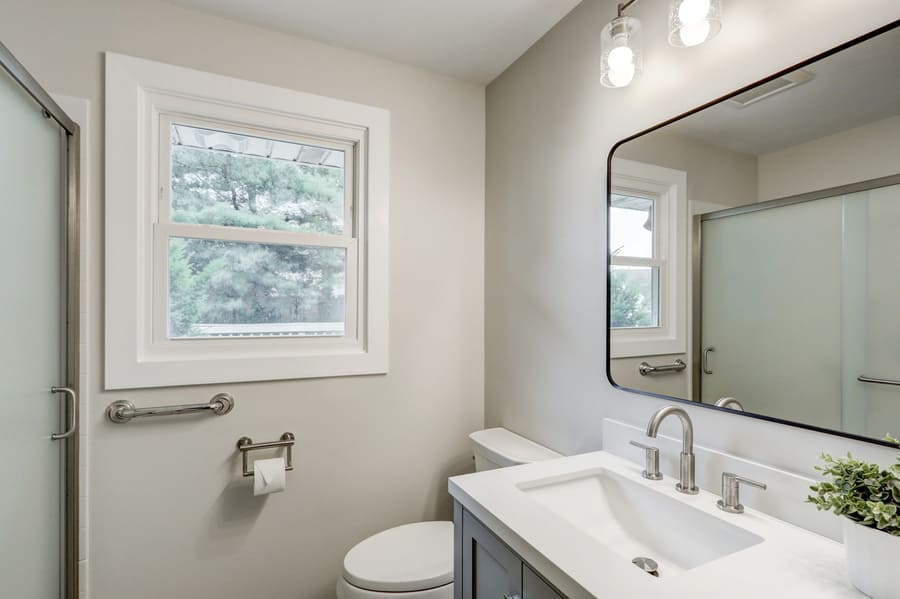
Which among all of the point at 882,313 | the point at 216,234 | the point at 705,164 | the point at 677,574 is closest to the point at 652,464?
the point at 677,574

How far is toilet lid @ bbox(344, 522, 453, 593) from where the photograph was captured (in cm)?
137

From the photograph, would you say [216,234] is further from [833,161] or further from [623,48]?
[833,161]

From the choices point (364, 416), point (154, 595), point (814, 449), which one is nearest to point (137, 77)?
point (364, 416)

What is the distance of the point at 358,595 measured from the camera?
4.46 feet

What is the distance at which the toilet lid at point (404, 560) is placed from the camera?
1.37m

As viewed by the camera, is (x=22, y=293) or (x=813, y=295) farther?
(x=22, y=293)

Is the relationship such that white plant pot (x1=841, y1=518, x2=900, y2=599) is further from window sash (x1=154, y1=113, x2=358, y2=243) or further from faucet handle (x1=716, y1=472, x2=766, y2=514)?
window sash (x1=154, y1=113, x2=358, y2=243)

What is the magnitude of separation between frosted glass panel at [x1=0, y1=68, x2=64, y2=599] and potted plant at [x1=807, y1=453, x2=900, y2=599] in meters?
1.69

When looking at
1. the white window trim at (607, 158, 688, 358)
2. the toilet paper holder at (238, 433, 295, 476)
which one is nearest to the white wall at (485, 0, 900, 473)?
the white window trim at (607, 158, 688, 358)

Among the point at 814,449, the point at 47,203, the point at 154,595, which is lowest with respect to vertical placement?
the point at 154,595

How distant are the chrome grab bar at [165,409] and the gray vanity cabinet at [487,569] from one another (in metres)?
0.96

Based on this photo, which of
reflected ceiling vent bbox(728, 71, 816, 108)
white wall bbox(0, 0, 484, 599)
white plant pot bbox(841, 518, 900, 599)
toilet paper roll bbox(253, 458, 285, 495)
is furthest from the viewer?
toilet paper roll bbox(253, 458, 285, 495)

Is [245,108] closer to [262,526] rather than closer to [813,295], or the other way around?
[262,526]

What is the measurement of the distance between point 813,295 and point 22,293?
184cm
